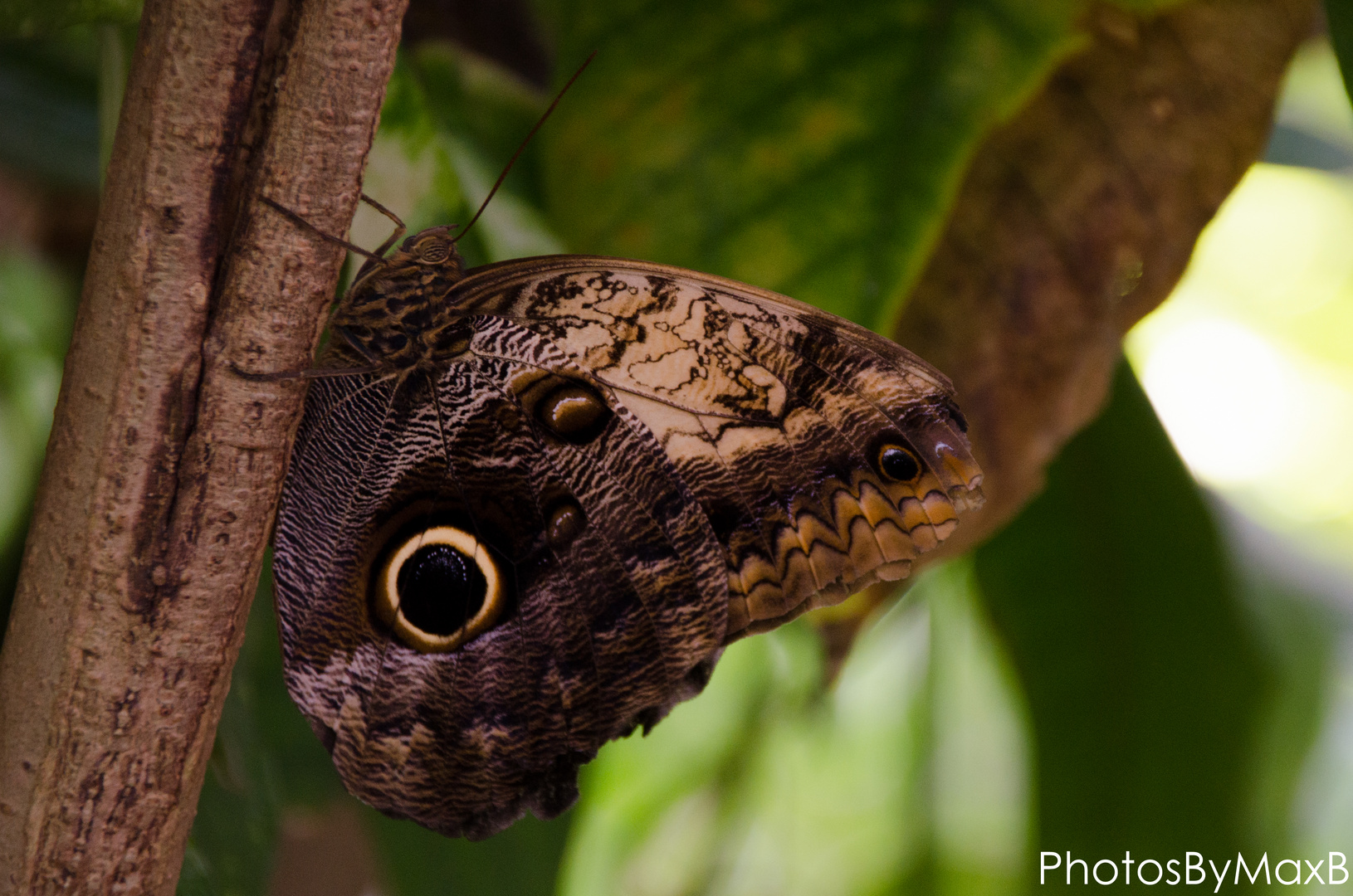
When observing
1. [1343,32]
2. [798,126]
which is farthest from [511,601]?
[1343,32]

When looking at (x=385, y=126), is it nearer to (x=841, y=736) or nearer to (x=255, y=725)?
(x=255, y=725)

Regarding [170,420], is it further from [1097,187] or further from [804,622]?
[1097,187]

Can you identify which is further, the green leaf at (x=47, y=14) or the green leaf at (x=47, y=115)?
the green leaf at (x=47, y=115)

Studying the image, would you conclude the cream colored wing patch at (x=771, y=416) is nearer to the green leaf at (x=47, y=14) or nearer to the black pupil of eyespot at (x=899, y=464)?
the black pupil of eyespot at (x=899, y=464)

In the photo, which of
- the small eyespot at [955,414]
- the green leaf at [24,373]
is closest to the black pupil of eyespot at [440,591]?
the small eyespot at [955,414]

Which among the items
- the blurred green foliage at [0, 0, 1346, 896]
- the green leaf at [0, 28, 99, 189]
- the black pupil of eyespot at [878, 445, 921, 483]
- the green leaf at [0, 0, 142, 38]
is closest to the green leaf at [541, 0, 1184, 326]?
the blurred green foliage at [0, 0, 1346, 896]

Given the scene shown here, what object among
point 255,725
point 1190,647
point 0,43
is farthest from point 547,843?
point 0,43

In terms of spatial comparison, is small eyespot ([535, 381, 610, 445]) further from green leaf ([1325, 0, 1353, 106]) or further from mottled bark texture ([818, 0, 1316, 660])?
green leaf ([1325, 0, 1353, 106])
